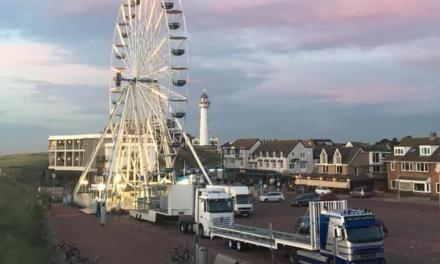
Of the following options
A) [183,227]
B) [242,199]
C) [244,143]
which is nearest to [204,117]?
[244,143]

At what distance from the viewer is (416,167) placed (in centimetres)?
6988

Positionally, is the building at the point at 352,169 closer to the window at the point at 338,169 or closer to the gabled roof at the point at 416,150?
the window at the point at 338,169

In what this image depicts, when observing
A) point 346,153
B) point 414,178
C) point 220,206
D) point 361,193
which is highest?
point 346,153

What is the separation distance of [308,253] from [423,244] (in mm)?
10315

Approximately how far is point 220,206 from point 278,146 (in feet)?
272

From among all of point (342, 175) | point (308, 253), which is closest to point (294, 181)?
point (342, 175)

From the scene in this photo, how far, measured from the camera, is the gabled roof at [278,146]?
110994 millimetres

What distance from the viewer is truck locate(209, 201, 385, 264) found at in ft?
63.7

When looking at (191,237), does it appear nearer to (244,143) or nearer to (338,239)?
(338,239)

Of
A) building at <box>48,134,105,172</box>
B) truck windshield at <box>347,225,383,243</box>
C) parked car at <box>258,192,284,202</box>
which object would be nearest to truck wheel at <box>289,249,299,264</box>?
truck windshield at <box>347,225,383,243</box>

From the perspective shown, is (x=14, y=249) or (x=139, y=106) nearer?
(x=14, y=249)

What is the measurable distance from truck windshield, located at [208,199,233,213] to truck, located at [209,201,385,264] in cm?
948

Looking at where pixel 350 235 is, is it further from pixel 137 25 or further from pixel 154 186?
pixel 137 25

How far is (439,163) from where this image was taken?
2477 inches
